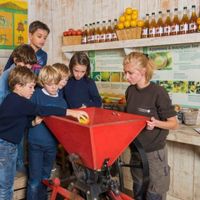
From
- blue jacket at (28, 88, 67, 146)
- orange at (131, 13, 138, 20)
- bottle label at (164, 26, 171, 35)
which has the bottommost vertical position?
blue jacket at (28, 88, 67, 146)

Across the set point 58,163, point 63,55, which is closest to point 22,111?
point 58,163

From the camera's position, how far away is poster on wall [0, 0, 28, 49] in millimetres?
3170

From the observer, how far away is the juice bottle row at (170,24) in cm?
212

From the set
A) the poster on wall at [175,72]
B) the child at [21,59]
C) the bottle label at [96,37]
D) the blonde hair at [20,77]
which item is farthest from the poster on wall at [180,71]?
the blonde hair at [20,77]

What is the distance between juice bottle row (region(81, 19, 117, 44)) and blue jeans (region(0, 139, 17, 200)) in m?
1.36

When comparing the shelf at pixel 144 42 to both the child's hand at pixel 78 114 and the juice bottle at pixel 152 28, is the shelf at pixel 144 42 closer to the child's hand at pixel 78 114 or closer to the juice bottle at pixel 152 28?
the juice bottle at pixel 152 28

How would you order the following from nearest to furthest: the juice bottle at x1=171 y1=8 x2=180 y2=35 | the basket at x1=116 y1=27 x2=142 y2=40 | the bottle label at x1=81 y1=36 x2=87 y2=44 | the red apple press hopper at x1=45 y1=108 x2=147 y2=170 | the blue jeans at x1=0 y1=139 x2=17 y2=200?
the red apple press hopper at x1=45 y1=108 x2=147 y2=170 < the blue jeans at x1=0 y1=139 x2=17 y2=200 < the juice bottle at x1=171 y1=8 x2=180 y2=35 < the basket at x1=116 y1=27 x2=142 y2=40 < the bottle label at x1=81 y1=36 x2=87 y2=44

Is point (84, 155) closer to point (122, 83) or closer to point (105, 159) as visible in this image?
point (105, 159)

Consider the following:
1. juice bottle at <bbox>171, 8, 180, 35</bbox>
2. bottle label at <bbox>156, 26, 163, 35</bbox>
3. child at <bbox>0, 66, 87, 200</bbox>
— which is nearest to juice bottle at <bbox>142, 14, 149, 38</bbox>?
bottle label at <bbox>156, 26, 163, 35</bbox>

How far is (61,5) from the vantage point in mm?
3455

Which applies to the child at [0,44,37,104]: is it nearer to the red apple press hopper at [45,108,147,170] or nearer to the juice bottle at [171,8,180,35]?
the red apple press hopper at [45,108,147,170]

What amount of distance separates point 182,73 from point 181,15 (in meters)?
0.44

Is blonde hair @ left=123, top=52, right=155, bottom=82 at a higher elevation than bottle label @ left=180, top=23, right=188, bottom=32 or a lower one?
lower

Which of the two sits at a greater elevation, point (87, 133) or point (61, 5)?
point (61, 5)
